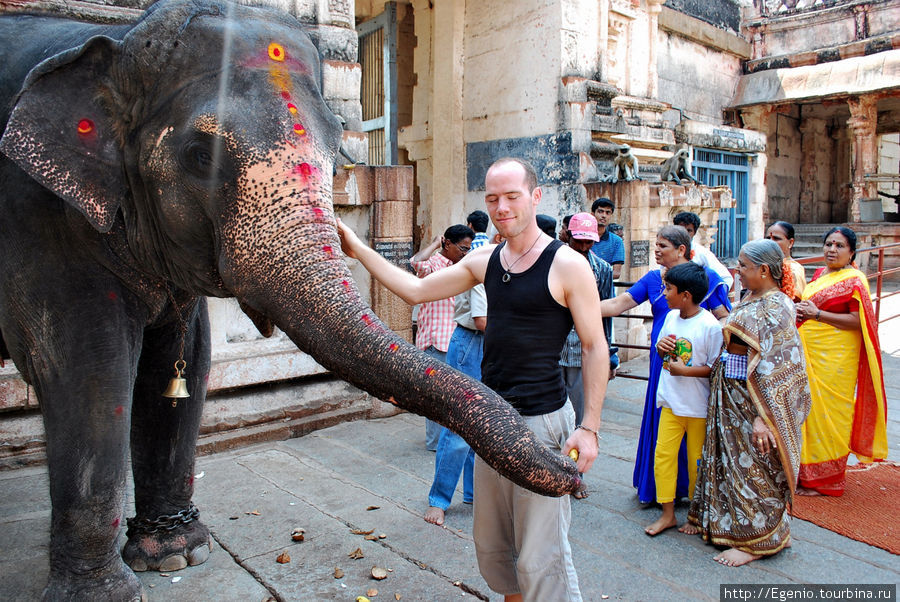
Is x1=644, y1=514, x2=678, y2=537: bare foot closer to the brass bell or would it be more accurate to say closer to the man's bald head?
the man's bald head

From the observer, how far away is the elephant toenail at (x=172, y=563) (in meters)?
3.33

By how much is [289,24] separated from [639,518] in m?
3.24

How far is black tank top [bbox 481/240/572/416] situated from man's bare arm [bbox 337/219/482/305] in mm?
288

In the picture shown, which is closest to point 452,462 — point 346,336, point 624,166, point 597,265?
point 597,265

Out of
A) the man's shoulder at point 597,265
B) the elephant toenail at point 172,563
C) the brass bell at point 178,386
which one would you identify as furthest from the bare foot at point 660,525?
the brass bell at point 178,386

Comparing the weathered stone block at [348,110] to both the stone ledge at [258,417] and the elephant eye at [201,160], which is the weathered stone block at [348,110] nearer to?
the stone ledge at [258,417]

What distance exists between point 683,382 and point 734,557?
0.94m

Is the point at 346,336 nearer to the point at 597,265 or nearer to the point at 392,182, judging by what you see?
the point at 597,265

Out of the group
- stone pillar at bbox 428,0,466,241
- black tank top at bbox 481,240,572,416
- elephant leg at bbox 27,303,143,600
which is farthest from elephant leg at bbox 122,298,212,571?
stone pillar at bbox 428,0,466,241

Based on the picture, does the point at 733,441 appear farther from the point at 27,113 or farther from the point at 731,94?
the point at 731,94

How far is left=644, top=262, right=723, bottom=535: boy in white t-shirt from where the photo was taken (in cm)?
403

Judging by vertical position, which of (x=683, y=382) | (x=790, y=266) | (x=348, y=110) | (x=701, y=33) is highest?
(x=701, y=33)

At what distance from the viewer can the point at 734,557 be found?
3666 millimetres

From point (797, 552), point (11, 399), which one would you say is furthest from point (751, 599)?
point (11, 399)
